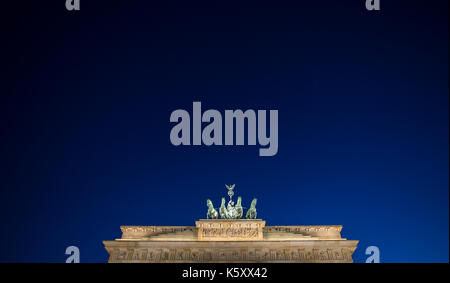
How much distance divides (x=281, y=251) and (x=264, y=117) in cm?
944

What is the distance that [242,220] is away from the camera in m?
25.5
